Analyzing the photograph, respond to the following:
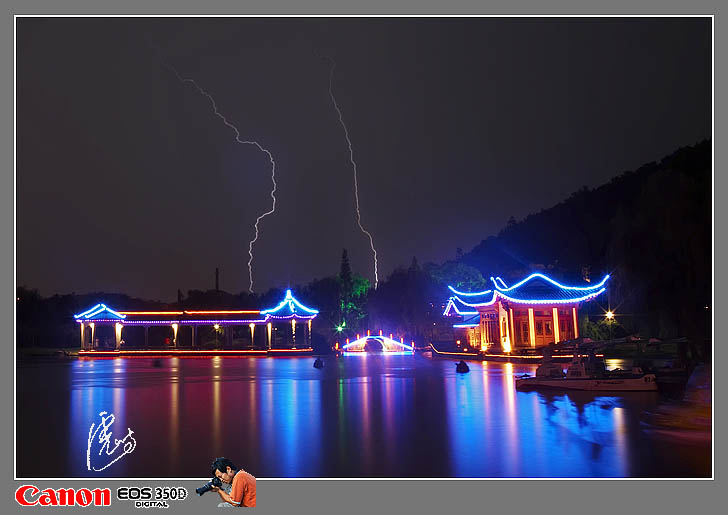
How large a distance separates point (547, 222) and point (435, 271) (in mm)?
13926

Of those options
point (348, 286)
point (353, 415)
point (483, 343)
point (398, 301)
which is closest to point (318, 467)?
point (353, 415)

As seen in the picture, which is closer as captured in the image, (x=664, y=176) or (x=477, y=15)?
(x=477, y=15)

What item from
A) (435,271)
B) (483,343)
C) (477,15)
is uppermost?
(477,15)

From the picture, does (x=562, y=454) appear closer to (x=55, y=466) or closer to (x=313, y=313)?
(x=55, y=466)

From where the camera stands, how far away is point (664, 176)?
14609 mm

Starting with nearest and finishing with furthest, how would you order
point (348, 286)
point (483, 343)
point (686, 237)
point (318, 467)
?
point (318, 467), point (686, 237), point (483, 343), point (348, 286)

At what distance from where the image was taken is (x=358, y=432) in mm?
8922
